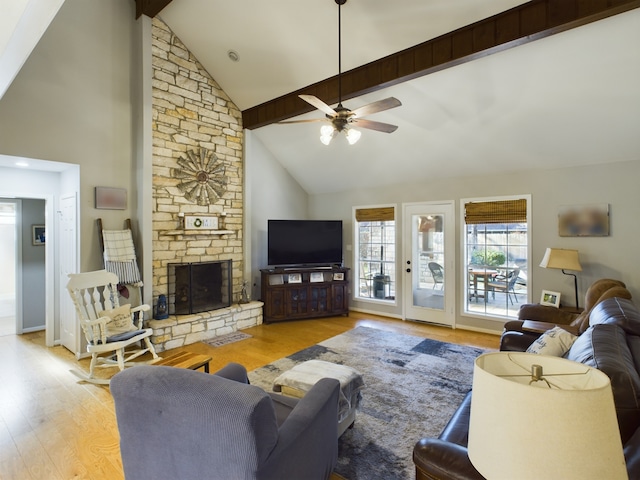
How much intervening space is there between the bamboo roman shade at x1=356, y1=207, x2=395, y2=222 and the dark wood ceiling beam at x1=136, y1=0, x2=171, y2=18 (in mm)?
4211

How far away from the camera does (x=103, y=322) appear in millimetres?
3320

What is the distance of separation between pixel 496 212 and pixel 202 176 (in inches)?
174

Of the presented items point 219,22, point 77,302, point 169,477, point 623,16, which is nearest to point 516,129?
point 623,16

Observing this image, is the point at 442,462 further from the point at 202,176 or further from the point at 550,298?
the point at 202,176

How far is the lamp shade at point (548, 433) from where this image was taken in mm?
710

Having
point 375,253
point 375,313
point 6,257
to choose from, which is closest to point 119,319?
point 375,313

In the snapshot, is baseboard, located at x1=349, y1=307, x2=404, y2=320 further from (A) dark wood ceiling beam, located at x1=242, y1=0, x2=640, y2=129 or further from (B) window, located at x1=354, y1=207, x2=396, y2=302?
(A) dark wood ceiling beam, located at x1=242, y1=0, x2=640, y2=129

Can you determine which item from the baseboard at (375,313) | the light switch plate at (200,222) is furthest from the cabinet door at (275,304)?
the baseboard at (375,313)

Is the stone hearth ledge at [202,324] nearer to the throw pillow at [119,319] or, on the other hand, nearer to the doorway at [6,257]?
the throw pillow at [119,319]

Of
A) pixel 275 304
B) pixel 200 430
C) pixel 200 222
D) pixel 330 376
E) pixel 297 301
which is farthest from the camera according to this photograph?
pixel 297 301

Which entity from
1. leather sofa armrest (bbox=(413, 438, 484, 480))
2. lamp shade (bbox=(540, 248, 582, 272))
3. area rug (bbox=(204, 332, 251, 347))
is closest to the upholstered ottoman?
leather sofa armrest (bbox=(413, 438, 484, 480))

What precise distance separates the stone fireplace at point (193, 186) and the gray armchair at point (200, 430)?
3.17m

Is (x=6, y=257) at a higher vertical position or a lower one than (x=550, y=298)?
higher

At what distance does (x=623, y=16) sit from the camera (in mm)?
2693
